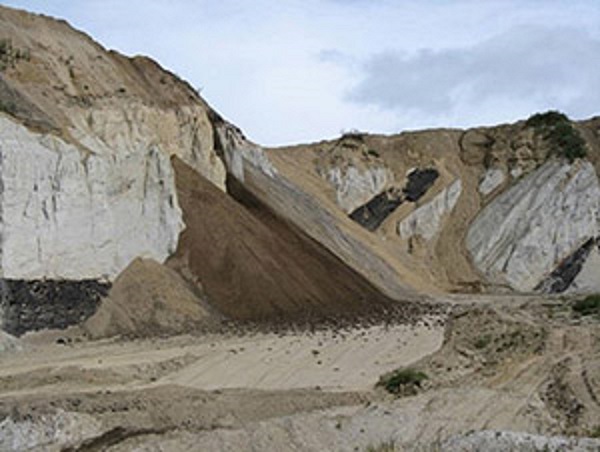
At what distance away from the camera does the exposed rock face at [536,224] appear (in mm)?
45406

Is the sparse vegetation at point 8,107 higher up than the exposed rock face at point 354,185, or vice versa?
the sparse vegetation at point 8,107

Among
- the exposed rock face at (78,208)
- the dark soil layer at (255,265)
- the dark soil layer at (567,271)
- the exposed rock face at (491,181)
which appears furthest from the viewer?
the exposed rock face at (491,181)

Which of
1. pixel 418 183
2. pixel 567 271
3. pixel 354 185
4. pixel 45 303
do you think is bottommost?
pixel 567 271

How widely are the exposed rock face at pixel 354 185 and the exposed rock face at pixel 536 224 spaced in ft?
19.4

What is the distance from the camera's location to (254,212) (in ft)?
108

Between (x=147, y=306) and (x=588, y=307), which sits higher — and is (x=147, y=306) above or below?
above

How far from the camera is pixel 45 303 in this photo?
23703 millimetres

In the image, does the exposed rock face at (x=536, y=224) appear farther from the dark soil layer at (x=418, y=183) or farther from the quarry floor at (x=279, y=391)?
the quarry floor at (x=279, y=391)

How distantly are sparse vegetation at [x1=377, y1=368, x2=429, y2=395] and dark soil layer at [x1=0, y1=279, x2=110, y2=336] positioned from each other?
9.87 metres

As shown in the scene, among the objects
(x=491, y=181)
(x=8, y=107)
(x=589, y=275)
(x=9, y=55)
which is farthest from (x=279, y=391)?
(x=491, y=181)

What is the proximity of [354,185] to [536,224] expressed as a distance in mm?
10014

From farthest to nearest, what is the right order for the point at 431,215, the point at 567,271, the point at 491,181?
the point at 491,181
the point at 431,215
the point at 567,271

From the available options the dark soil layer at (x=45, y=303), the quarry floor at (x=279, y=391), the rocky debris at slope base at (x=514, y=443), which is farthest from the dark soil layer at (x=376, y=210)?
the rocky debris at slope base at (x=514, y=443)

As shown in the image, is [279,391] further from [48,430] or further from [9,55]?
[9,55]
